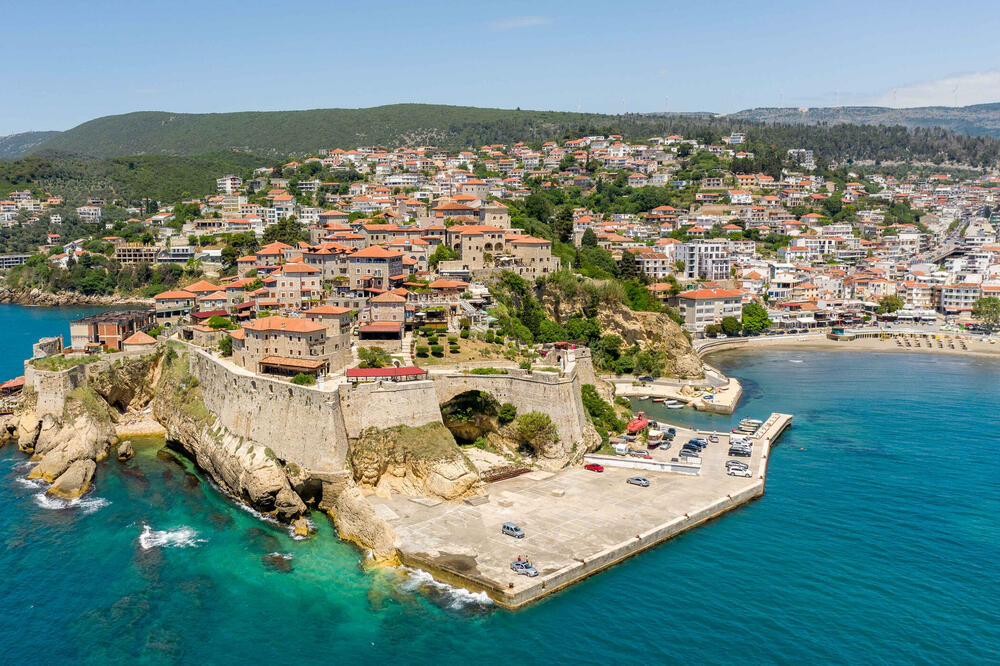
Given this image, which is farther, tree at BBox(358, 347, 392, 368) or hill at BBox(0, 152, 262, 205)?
hill at BBox(0, 152, 262, 205)

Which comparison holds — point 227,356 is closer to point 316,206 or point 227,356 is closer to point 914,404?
point 914,404

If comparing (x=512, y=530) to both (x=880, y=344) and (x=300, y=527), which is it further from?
(x=880, y=344)

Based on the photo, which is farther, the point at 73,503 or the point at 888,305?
the point at 888,305

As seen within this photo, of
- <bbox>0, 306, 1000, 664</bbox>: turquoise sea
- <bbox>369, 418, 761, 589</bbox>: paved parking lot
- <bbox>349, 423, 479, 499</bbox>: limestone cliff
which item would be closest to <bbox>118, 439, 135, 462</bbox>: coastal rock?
<bbox>0, 306, 1000, 664</bbox>: turquoise sea

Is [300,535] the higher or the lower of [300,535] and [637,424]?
the lower

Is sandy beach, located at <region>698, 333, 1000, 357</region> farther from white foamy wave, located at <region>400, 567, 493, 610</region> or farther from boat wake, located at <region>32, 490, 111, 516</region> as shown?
boat wake, located at <region>32, 490, 111, 516</region>

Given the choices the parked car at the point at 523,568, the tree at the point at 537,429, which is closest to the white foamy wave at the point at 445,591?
the parked car at the point at 523,568

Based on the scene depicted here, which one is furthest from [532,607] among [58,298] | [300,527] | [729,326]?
[58,298]
